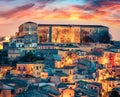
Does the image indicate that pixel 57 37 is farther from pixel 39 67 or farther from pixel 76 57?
pixel 39 67

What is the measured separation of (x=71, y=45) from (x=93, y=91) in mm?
6335

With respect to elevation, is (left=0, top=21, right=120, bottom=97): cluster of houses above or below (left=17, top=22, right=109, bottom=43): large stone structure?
below

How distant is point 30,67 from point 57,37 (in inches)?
245

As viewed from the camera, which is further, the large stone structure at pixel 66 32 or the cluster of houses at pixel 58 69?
the large stone structure at pixel 66 32

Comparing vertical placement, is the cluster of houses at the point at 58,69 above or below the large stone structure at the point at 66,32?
below

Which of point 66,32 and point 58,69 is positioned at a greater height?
point 66,32

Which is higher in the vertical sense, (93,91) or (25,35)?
(25,35)

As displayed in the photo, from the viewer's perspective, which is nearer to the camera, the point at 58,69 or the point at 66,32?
the point at 58,69

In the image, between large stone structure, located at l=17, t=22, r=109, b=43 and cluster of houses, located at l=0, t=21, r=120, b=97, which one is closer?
cluster of houses, located at l=0, t=21, r=120, b=97

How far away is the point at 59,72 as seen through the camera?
17109 mm

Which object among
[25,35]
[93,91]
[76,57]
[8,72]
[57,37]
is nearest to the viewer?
[93,91]

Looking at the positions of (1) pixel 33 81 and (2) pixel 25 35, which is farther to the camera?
(2) pixel 25 35

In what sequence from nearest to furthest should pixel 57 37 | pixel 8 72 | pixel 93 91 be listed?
pixel 93 91 < pixel 8 72 < pixel 57 37

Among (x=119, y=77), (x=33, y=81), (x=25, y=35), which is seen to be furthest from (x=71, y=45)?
(x=33, y=81)
